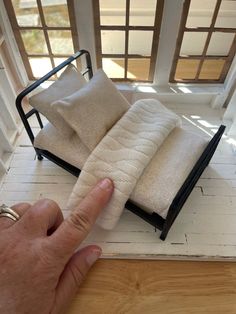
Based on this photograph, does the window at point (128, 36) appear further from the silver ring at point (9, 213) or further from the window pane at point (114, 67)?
the silver ring at point (9, 213)

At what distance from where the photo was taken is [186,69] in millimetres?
1781

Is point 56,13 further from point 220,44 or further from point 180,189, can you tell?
point 180,189

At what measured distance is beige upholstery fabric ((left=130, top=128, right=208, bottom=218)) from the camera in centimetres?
107

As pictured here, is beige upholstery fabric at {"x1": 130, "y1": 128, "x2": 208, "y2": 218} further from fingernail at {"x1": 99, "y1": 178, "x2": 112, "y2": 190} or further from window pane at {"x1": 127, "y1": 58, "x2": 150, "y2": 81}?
window pane at {"x1": 127, "y1": 58, "x2": 150, "y2": 81}

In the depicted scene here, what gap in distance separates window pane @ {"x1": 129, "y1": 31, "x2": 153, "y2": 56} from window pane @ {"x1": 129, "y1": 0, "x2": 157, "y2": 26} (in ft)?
0.21

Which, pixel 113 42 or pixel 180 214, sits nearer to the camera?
pixel 180 214

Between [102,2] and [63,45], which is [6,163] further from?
[102,2]

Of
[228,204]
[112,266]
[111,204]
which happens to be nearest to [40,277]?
[111,204]

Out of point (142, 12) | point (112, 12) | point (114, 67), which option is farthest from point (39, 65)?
point (142, 12)

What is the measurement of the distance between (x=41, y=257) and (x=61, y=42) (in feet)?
4.45

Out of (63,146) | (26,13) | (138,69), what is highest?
(26,13)

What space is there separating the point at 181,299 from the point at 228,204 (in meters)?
0.56

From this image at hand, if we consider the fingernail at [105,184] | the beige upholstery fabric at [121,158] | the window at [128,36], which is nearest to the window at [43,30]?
the window at [128,36]

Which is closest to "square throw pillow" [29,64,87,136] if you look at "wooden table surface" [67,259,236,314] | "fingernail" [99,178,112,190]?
"fingernail" [99,178,112,190]
